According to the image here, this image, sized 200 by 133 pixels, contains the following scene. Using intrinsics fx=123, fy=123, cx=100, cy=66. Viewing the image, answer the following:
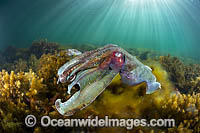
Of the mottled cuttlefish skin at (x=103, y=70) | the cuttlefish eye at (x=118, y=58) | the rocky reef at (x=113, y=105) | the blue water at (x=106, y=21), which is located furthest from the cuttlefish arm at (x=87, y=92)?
the blue water at (x=106, y=21)

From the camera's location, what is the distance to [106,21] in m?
92.4

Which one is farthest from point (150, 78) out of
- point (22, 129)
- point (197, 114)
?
point (22, 129)

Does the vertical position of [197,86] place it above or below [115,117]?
below

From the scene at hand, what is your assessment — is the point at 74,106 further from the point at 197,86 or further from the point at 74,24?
the point at 74,24

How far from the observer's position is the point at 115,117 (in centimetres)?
187

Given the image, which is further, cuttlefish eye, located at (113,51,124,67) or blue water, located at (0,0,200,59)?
blue water, located at (0,0,200,59)

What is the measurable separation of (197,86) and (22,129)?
18.9ft

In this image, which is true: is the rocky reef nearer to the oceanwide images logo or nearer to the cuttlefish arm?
the oceanwide images logo

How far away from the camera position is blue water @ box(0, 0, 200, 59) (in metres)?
40.9

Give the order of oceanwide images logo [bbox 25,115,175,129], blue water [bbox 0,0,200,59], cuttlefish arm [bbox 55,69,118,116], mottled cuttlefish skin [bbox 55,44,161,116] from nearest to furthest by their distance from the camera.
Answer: cuttlefish arm [bbox 55,69,118,116]
mottled cuttlefish skin [bbox 55,44,161,116]
oceanwide images logo [bbox 25,115,175,129]
blue water [bbox 0,0,200,59]

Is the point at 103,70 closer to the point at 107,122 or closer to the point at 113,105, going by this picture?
the point at 113,105

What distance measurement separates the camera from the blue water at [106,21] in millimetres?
40875

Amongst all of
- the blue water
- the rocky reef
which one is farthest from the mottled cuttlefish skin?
the blue water

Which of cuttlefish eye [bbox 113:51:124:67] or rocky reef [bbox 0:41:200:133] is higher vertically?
cuttlefish eye [bbox 113:51:124:67]
